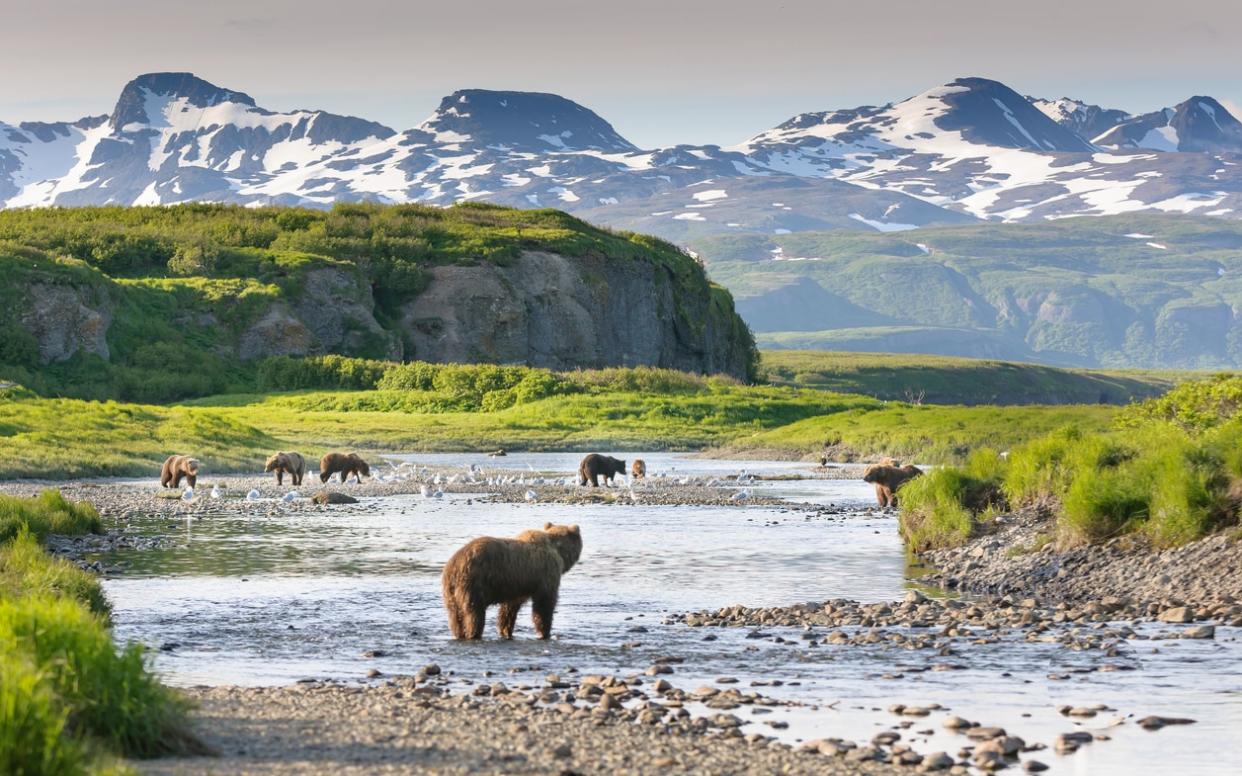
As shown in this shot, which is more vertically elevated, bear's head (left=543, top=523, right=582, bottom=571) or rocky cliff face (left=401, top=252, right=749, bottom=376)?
rocky cliff face (left=401, top=252, right=749, bottom=376)

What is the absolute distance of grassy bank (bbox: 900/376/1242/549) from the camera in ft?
71.0

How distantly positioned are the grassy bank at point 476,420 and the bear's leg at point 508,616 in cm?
2706

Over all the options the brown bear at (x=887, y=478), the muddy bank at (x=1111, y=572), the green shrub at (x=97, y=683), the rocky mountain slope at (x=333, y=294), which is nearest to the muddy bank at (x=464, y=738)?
the green shrub at (x=97, y=683)

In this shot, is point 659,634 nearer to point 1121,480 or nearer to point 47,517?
point 1121,480

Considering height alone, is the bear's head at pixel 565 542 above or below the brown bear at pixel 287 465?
above

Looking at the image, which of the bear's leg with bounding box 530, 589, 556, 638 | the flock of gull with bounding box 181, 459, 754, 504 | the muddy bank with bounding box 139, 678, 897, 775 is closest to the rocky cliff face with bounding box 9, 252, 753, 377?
the flock of gull with bounding box 181, 459, 754, 504

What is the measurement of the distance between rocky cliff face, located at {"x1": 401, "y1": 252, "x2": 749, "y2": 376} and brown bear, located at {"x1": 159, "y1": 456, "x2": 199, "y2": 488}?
51.8 meters

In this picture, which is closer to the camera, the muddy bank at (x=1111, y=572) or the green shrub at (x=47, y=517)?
the muddy bank at (x=1111, y=572)

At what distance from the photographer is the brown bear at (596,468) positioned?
4281cm

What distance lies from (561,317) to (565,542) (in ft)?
261

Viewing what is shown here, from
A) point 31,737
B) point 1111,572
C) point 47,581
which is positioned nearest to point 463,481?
point 1111,572

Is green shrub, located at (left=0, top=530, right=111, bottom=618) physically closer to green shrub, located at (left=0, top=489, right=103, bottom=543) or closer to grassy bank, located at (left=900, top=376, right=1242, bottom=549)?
green shrub, located at (left=0, top=489, right=103, bottom=543)

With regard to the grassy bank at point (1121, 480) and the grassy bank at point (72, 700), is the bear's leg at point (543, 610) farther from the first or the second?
the grassy bank at point (1121, 480)

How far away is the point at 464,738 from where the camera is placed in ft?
39.4
